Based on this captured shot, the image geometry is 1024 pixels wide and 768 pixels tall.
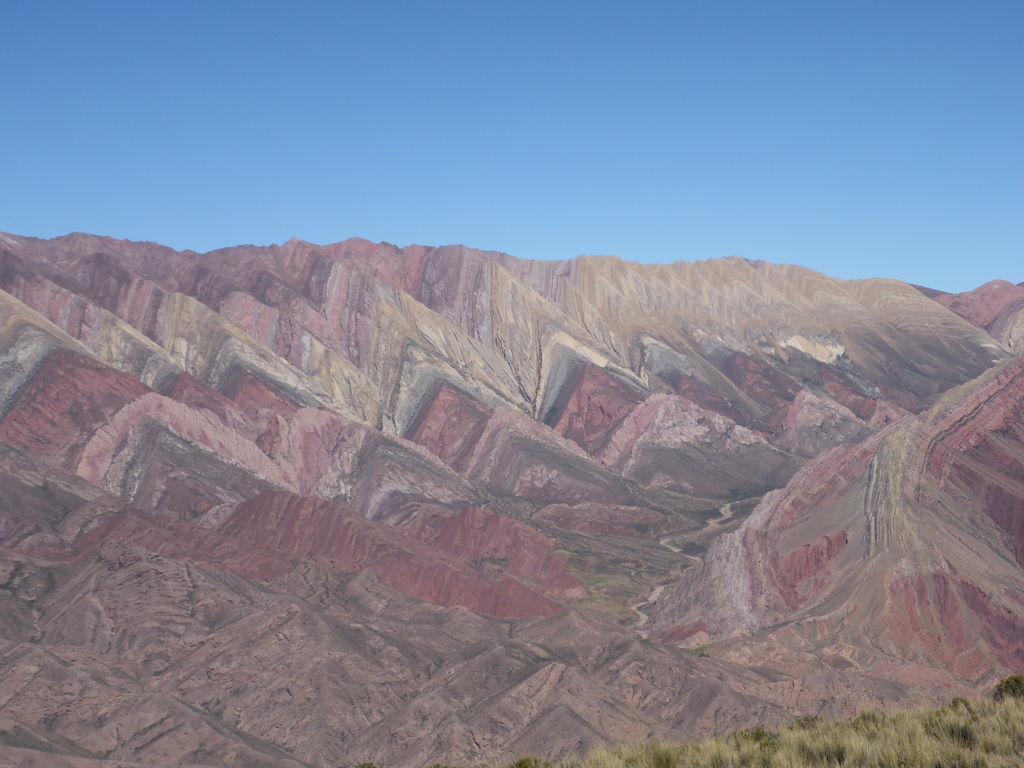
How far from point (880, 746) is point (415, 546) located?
9131 centimetres

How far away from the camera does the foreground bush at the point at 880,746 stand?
1786 cm

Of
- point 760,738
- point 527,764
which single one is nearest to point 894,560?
point 760,738

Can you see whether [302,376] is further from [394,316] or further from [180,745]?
[180,745]

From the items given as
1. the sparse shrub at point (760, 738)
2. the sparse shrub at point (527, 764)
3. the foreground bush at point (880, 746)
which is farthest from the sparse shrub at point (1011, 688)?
the sparse shrub at point (527, 764)

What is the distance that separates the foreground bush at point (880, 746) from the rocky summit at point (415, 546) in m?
31.5

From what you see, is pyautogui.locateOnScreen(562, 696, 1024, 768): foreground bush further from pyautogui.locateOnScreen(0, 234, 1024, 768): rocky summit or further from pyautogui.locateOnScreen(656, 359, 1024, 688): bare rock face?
pyautogui.locateOnScreen(656, 359, 1024, 688): bare rock face

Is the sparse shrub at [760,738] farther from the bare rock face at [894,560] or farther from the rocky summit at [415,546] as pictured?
the bare rock face at [894,560]

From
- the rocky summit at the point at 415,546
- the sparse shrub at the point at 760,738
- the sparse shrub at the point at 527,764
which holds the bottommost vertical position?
the rocky summit at the point at 415,546

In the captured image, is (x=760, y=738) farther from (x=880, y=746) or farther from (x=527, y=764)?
(x=527, y=764)

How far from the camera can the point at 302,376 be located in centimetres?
17488

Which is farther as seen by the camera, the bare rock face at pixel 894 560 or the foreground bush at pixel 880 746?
the bare rock face at pixel 894 560

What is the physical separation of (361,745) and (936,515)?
47.0 meters

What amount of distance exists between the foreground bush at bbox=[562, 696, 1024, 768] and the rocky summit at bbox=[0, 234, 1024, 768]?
31460 mm

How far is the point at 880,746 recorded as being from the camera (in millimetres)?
18516
